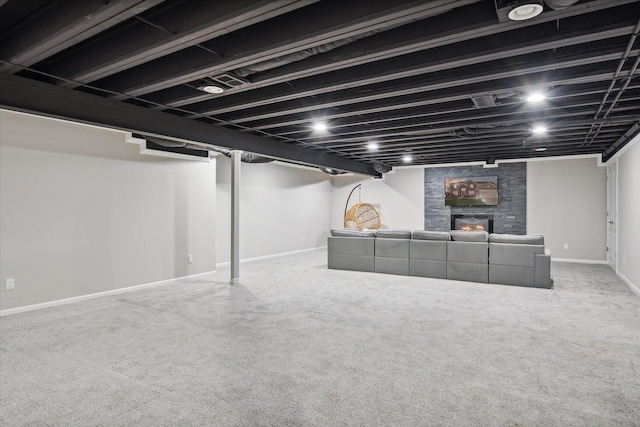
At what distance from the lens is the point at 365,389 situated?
246cm

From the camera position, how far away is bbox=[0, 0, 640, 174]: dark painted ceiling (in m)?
2.35

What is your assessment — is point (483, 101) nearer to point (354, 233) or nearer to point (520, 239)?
point (520, 239)

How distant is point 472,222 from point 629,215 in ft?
13.6

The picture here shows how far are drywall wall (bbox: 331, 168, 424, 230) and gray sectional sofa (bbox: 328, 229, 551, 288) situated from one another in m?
4.01

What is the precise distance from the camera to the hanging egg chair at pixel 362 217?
34.6 feet

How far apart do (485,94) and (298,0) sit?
2520 millimetres

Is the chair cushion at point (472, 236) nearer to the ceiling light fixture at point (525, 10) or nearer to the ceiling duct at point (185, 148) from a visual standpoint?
the ceiling duct at point (185, 148)

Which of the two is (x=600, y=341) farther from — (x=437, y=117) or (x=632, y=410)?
(x=437, y=117)

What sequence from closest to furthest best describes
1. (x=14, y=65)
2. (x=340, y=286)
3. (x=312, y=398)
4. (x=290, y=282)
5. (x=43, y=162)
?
(x=312, y=398), (x=14, y=65), (x=43, y=162), (x=340, y=286), (x=290, y=282)

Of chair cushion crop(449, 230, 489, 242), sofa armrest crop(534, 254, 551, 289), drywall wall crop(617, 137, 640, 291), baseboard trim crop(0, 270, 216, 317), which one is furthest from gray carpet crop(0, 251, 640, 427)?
chair cushion crop(449, 230, 489, 242)

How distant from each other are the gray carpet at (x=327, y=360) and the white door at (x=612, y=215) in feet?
8.50

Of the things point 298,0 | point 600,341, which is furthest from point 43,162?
point 600,341

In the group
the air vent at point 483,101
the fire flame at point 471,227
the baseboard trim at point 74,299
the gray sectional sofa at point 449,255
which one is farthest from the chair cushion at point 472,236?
the baseboard trim at point 74,299

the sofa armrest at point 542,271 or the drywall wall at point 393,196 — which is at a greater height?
the drywall wall at point 393,196
